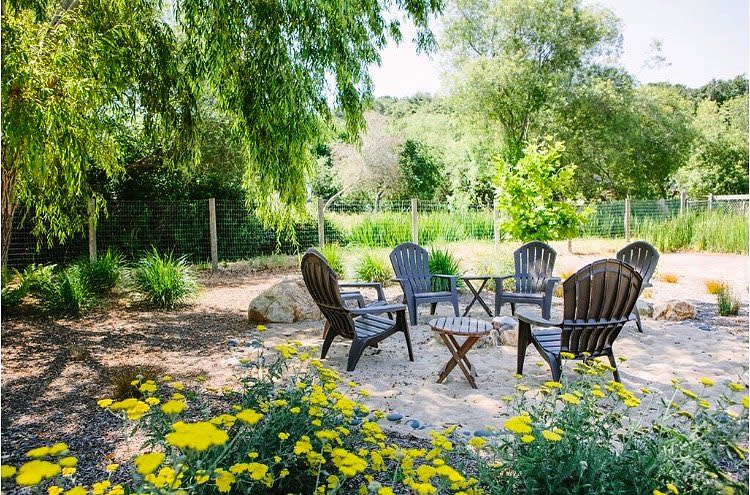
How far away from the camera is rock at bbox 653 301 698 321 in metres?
5.60

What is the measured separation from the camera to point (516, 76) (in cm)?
1652

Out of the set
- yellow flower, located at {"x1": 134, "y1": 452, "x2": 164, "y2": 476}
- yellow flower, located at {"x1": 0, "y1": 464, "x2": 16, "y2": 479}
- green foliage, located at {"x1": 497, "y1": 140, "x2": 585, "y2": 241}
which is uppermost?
green foliage, located at {"x1": 497, "y1": 140, "x2": 585, "y2": 241}

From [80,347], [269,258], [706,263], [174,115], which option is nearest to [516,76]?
[706,263]

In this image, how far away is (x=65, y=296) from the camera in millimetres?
6109

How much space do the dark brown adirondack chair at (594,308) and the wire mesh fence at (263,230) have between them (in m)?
5.99

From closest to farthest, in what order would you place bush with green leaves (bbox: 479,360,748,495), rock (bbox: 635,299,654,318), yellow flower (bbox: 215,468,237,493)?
1. yellow flower (bbox: 215,468,237,493)
2. bush with green leaves (bbox: 479,360,748,495)
3. rock (bbox: 635,299,654,318)

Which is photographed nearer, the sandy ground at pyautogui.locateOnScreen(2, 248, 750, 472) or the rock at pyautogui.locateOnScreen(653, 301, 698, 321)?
the sandy ground at pyautogui.locateOnScreen(2, 248, 750, 472)

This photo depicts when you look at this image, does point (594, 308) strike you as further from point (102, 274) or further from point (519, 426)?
point (102, 274)

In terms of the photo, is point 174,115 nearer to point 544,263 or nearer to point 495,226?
point 544,263

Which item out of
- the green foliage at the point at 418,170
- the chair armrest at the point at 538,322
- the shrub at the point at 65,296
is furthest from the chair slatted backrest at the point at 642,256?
the green foliage at the point at 418,170

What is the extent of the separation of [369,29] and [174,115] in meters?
2.23

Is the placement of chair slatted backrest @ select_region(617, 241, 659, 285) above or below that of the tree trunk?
below

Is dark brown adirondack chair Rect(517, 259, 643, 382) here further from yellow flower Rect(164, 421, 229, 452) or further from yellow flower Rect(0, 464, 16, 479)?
yellow flower Rect(0, 464, 16, 479)

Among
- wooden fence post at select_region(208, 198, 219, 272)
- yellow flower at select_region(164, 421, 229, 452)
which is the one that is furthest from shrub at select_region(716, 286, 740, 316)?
wooden fence post at select_region(208, 198, 219, 272)
